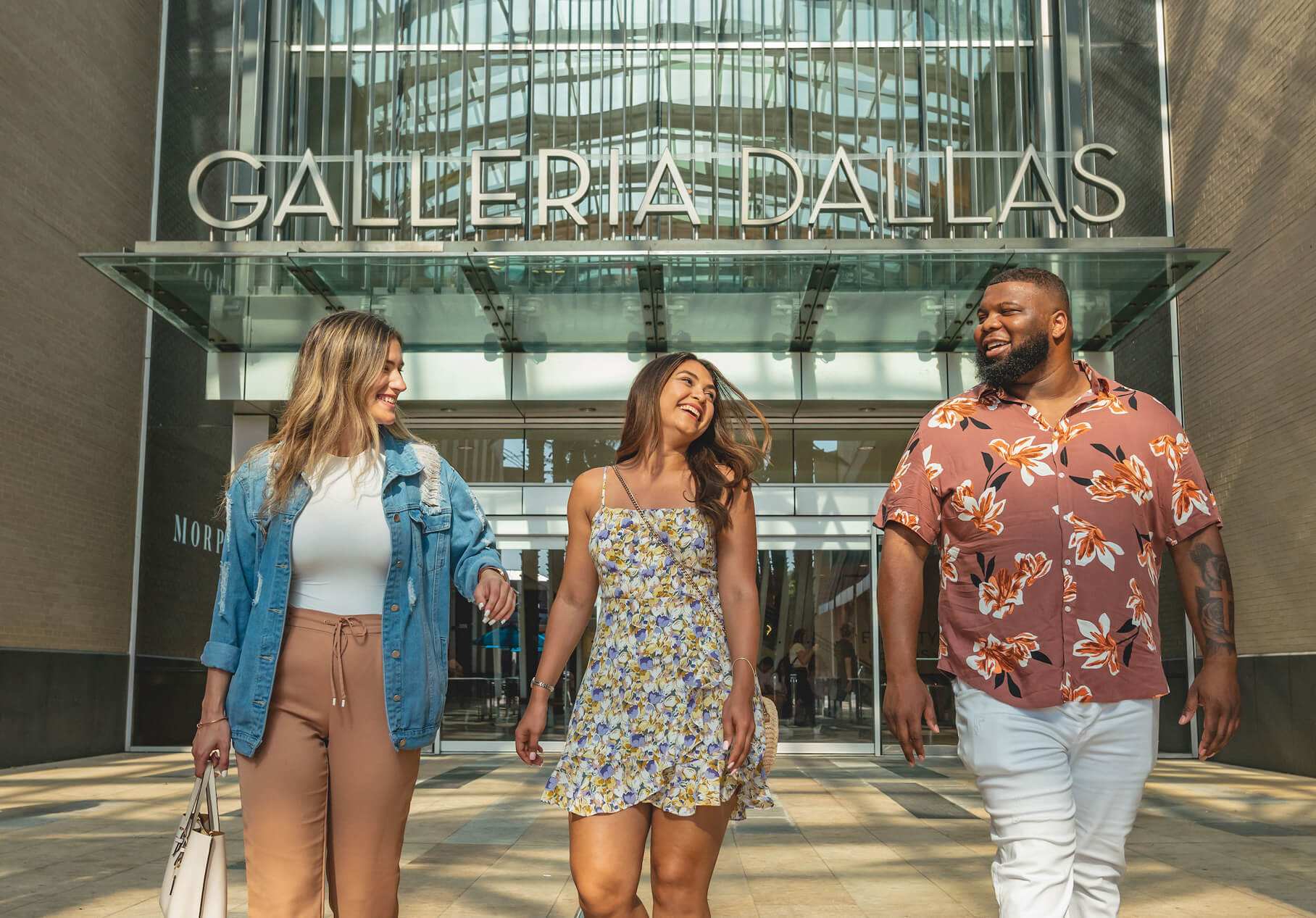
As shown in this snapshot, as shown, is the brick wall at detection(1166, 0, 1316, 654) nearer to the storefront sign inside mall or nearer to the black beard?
the storefront sign inside mall

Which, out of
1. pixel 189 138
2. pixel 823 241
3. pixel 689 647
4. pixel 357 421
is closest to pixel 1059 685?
pixel 689 647

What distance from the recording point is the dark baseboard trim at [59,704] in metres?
→ 11.4

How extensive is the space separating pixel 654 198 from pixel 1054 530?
34.3ft

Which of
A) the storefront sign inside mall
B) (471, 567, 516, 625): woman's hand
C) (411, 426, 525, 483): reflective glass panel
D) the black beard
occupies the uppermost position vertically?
the storefront sign inside mall

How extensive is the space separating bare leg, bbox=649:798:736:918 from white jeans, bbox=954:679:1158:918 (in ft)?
2.19

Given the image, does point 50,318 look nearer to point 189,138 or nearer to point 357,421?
point 189,138

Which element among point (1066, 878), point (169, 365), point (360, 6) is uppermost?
point (360, 6)

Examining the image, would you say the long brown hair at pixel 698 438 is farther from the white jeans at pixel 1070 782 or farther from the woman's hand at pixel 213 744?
the woman's hand at pixel 213 744

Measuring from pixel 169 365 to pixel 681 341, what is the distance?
595 centimetres

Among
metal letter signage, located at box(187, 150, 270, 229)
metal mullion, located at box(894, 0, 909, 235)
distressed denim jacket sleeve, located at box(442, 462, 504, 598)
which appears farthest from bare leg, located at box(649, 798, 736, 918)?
metal mullion, located at box(894, 0, 909, 235)

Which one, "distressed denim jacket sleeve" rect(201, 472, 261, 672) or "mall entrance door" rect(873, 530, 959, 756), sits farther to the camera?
"mall entrance door" rect(873, 530, 959, 756)

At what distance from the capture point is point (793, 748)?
13570 millimetres

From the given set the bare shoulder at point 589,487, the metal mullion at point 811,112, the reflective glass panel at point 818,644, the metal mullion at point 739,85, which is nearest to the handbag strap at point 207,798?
the bare shoulder at point 589,487

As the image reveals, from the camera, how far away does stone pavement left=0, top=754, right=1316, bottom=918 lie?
17.4 feet
